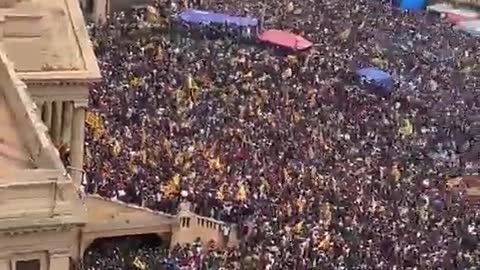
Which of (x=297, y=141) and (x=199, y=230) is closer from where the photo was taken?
(x=199, y=230)

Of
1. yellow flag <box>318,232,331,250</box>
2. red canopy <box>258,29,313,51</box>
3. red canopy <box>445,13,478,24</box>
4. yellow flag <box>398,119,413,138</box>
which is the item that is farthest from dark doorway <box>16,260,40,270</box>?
red canopy <box>445,13,478,24</box>

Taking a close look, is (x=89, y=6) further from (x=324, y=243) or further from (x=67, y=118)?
(x=324, y=243)

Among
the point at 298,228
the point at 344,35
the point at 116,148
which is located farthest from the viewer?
the point at 344,35

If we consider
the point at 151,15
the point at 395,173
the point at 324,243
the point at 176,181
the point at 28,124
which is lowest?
the point at 151,15

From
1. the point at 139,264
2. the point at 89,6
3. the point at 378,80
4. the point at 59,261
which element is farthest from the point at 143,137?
the point at 89,6

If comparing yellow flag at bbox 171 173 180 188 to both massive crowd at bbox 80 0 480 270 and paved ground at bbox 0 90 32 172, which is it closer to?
massive crowd at bbox 80 0 480 270

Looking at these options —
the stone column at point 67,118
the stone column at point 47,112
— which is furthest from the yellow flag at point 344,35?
the stone column at point 47,112

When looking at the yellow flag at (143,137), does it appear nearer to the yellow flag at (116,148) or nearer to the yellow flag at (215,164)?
the yellow flag at (116,148)
